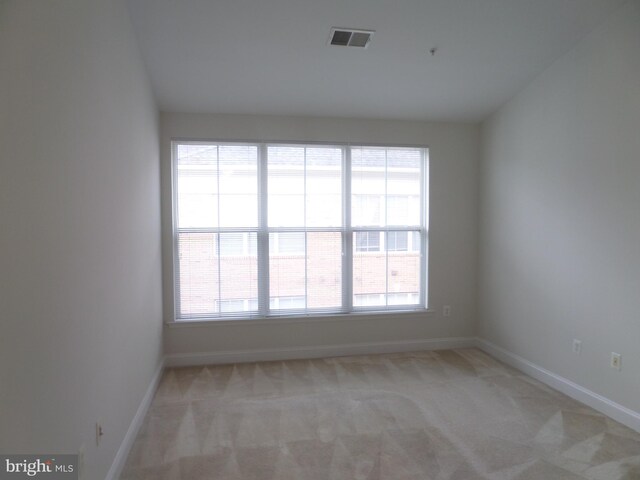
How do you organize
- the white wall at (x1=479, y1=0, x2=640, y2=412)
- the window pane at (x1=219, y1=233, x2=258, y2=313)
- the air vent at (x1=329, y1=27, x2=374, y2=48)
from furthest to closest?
1. the window pane at (x1=219, y1=233, x2=258, y2=313)
2. the air vent at (x1=329, y1=27, x2=374, y2=48)
3. the white wall at (x1=479, y1=0, x2=640, y2=412)

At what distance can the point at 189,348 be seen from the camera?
3.79m

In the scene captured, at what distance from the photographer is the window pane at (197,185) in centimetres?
377

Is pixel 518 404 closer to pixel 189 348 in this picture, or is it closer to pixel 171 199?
pixel 189 348

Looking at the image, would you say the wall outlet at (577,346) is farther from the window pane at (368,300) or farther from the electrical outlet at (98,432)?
the electrical outlet at (98,432)

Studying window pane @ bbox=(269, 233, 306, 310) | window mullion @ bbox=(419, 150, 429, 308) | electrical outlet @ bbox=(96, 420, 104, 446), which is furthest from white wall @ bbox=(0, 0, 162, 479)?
window mullion @ bbox=(419, 150, 429, 308)

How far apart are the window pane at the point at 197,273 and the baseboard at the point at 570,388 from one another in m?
3.02

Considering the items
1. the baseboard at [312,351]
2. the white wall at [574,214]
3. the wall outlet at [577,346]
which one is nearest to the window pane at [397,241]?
the white wall at [574,214]

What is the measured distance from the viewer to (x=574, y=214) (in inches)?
120

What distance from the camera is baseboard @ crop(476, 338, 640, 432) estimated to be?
263 centimetres

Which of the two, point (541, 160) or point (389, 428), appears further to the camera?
point (541, 160)

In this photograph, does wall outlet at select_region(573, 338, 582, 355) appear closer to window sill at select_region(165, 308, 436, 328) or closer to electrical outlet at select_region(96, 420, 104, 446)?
window sill at select_region(165, 308, 436, 328)

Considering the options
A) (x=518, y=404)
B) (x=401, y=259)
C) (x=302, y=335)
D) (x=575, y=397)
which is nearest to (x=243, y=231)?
(x=302, y=335)

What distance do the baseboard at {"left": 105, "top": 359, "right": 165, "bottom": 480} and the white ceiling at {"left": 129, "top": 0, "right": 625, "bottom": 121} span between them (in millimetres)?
2551

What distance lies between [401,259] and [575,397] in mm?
1943
